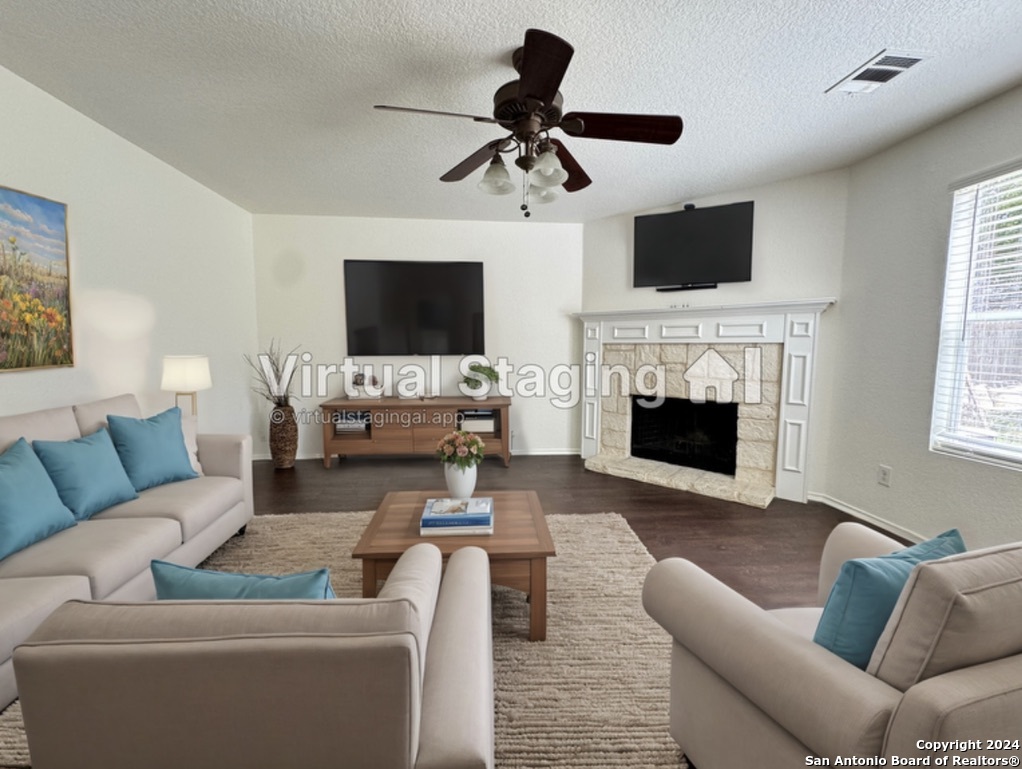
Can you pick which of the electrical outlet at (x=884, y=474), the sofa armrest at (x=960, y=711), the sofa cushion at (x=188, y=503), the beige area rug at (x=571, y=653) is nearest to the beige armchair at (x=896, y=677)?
the sofa armrest at (x=960, y=711)

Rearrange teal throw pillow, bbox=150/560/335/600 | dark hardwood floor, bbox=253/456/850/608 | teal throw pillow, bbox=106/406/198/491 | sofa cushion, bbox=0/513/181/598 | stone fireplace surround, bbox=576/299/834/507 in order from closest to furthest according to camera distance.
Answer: teal throw pillow, bbox=150/560/335/600 < sofa cushion, bbox=0/513/181/598 < teal throw pillow, bbox=106/406/198/491 < dark hardwood floor, bbox=253/456/850/608 < stone fireplace surround, bbox=576/299/834/507

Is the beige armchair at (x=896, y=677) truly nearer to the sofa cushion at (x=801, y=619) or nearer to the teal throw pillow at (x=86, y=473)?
the sofa cushion at (x=801, y=619)

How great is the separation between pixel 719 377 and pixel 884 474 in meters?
1.34

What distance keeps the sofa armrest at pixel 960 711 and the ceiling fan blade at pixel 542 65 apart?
1.89 m

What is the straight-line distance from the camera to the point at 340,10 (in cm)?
186

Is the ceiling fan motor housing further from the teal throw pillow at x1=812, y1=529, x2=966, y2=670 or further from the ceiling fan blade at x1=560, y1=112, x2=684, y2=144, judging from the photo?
the teal throw pillow at x1=812, y1=529, x2=966, y2=670

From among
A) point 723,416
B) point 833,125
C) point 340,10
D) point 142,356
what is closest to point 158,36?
point 340,10

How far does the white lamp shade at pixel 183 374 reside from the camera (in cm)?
311

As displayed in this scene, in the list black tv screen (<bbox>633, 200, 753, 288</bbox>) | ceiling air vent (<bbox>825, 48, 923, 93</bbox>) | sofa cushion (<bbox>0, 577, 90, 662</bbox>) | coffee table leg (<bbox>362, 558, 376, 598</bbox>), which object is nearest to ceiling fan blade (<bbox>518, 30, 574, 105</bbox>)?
ceiling air vent (<bbox>825, 48, 923, 93</bbox>)

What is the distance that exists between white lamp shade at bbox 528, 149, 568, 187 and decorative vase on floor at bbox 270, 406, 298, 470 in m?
3.61

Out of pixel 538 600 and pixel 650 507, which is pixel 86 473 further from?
pixel 650 507

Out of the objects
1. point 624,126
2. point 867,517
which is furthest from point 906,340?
point 624,126

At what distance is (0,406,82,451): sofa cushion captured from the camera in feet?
6.81

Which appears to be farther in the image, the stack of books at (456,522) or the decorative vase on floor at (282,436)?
the decorative vase on floor at (282,436)
